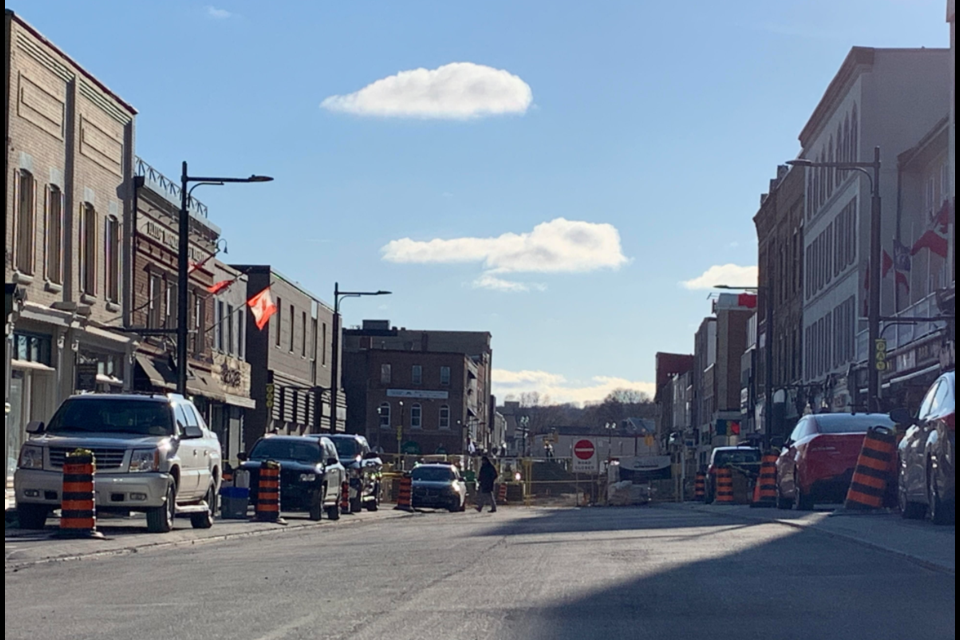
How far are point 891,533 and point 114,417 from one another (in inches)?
423

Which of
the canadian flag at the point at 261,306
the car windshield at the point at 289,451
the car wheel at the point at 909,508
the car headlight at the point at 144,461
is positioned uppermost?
the canadian flag at the point at 261,306

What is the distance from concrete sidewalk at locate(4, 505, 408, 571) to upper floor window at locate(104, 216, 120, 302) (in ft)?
36.4

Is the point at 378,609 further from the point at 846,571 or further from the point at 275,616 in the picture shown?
the point at 846,571

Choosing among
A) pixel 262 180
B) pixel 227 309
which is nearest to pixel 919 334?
pixel 262 180

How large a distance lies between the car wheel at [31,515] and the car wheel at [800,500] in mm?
12909

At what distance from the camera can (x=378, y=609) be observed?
1022 cm

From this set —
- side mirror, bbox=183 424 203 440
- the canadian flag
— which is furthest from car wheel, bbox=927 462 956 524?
the canadian flag

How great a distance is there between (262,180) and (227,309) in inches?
832

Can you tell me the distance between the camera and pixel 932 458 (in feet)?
60.9

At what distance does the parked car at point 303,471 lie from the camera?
29.4 meters

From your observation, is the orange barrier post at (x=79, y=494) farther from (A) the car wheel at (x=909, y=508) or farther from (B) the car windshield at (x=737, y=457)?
(B) the car windshield at (x=737, y=457)

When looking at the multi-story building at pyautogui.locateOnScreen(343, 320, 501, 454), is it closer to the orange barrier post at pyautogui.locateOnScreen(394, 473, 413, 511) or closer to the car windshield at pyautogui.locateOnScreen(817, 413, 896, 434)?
the orange barrier post at pyautogui.locateOnScreen(394, 473, 413, 511)

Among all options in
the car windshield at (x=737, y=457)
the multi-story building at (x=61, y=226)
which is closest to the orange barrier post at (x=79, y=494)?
the multi-story building at (x=61, y=226)

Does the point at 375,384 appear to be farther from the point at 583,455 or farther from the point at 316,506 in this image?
the point at 316,506
